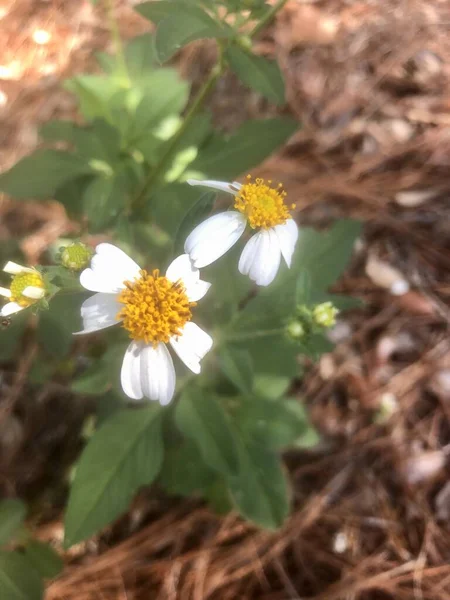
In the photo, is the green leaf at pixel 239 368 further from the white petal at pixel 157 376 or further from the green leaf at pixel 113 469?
the green leaf at pixel 113 469

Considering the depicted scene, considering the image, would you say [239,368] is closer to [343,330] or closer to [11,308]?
[11,308]

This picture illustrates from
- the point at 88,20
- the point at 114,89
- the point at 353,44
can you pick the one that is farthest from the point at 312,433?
the point at 88,20

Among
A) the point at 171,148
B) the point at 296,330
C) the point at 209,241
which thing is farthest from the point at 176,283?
the point at 171,148

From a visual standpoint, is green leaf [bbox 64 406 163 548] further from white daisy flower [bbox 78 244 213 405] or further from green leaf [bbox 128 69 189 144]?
green leaf [bbox 128 69 189 144]

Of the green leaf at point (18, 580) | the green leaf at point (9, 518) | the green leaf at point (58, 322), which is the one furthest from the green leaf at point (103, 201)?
the green leaf at point (18, 580)

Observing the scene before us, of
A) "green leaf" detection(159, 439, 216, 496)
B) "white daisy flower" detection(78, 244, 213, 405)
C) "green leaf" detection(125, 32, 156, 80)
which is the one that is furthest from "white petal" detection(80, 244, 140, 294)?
"green leaf" detection(125, 32, 156, 80)

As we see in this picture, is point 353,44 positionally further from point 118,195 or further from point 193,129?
point 118,195
